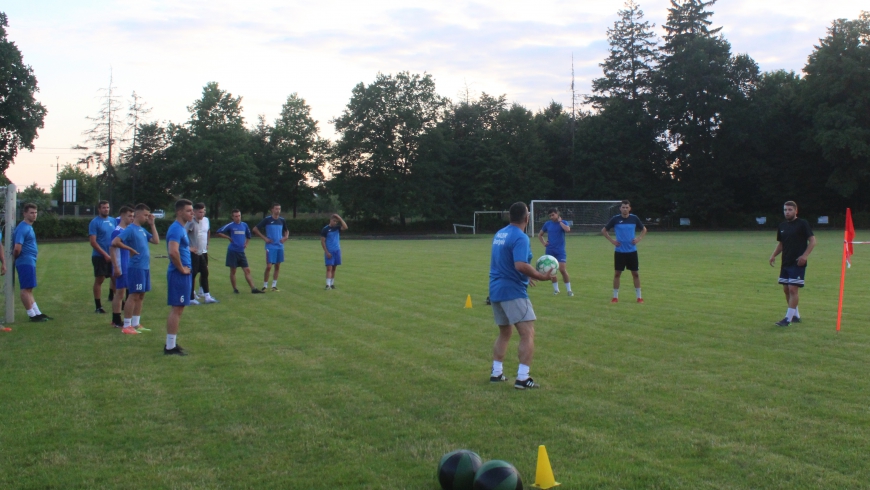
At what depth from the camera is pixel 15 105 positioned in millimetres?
45688

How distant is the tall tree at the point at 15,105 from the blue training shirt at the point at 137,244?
42.4 meters

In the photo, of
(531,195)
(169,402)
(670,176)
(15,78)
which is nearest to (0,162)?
(15,78)

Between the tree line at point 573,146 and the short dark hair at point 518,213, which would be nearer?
the short dark hair at point 518,213

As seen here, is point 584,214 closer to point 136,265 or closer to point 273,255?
point 273,255

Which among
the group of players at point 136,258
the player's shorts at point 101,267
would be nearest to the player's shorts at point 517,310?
the group of players at point 136,258

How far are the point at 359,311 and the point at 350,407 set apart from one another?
6486 millimetres

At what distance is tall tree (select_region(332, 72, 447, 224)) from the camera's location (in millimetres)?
65812

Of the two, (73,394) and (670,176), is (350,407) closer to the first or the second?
(73,394)

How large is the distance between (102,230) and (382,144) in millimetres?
54844

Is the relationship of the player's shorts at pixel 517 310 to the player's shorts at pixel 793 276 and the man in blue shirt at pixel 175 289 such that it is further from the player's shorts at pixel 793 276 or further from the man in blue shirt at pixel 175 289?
the player's shorts at pixel 793 276

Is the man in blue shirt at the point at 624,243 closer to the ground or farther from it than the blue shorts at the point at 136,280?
farther from it

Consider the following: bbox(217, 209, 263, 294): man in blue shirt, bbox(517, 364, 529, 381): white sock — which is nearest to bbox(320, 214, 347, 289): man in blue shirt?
bbox(217, 209, 263, 294): man in blue shirt

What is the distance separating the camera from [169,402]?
6539 millimetres

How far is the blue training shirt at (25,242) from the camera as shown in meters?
11.3
